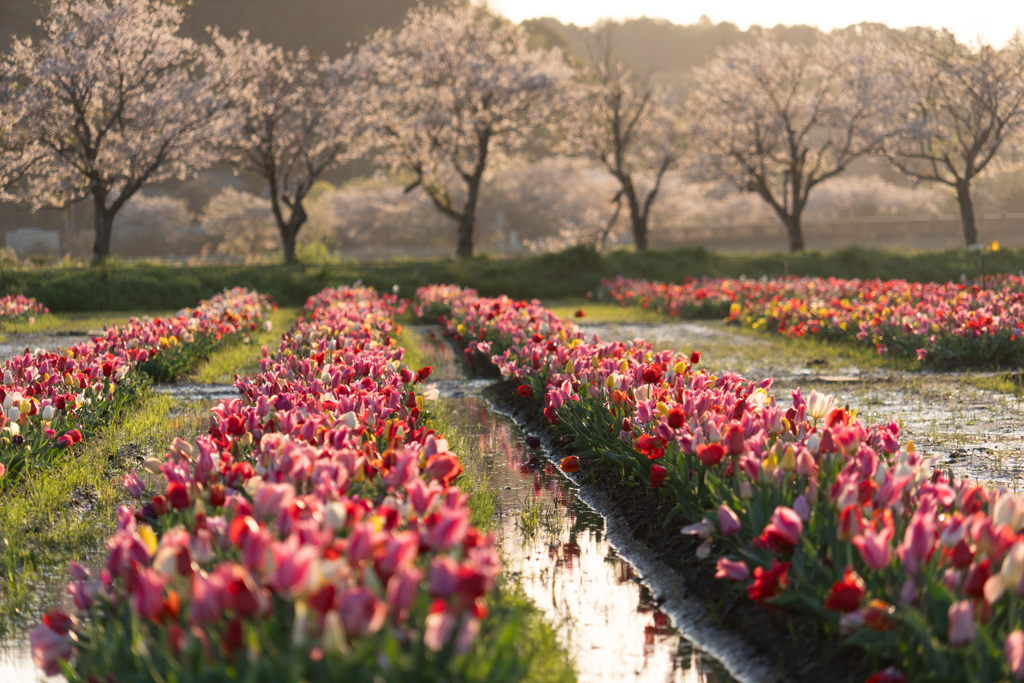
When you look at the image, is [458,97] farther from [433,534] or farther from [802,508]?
[433,534]

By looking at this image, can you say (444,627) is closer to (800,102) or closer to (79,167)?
(79,167)

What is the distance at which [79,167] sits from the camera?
3022 cm

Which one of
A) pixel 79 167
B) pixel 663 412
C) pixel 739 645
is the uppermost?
pixel 79 167

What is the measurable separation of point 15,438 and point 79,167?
28347mm

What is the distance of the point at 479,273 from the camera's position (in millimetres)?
27797

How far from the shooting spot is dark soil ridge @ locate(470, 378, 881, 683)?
3.09 meters

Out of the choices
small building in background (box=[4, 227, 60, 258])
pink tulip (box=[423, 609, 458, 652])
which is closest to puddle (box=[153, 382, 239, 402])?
pink tulip (box=[423, 609, 458, 652])

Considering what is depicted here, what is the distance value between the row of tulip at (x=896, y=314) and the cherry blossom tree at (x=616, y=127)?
66.3 ft

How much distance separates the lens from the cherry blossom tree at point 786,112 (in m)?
37.8

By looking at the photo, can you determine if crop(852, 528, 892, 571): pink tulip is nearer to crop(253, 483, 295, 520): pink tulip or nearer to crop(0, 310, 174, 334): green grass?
crop(253, 483, 295, 520): pink tulip

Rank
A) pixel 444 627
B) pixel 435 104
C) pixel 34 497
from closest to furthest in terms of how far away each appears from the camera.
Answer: pixel 444 627 < pixel 34 497 < pixel 435 104

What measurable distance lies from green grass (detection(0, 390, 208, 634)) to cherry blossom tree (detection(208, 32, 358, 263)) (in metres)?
29.3

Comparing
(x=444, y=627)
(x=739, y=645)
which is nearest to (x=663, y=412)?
(x=739, y=645)

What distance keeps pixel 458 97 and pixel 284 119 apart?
344 inches
